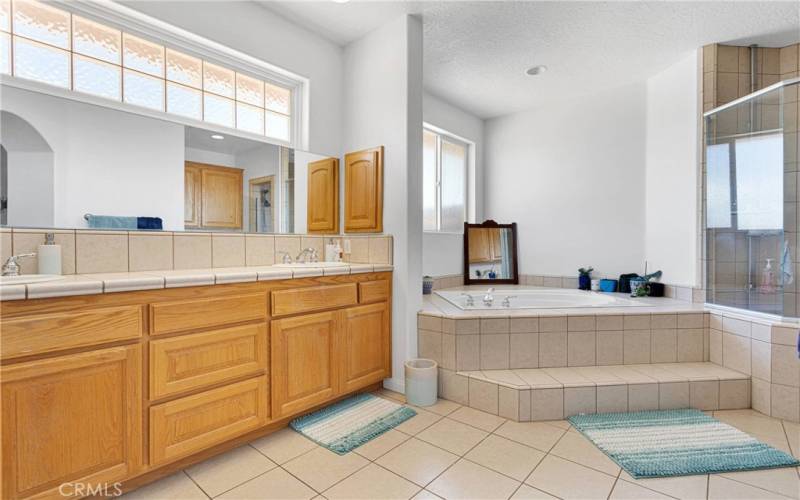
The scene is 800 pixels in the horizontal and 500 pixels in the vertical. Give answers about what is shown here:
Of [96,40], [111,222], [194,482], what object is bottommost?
[194,482]

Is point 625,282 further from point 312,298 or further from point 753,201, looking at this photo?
point 312,298

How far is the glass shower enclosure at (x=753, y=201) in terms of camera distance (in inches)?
93.9

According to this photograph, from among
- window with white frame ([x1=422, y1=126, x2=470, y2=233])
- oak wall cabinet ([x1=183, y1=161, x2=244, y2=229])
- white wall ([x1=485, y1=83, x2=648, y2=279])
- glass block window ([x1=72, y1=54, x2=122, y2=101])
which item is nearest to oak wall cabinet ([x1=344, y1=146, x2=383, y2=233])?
oak wall cabinet ([x1=183, y1=161, x2=244, y2=229])

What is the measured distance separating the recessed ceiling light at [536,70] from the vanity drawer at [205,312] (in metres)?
2.93

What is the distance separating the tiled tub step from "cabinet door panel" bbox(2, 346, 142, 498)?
1708 millimetres

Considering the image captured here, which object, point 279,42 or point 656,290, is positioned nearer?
point 279,42

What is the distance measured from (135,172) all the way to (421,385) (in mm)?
2007

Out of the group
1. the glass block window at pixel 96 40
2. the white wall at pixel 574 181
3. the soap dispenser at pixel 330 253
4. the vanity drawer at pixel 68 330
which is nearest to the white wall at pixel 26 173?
the glass block window at pixel 96 40

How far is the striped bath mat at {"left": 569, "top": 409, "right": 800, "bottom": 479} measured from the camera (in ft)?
Answer: 5.33

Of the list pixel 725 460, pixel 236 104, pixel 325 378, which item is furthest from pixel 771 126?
pixel 236 104

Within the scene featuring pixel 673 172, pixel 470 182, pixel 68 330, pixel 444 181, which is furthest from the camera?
pixel 470 182

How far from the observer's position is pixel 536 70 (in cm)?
318

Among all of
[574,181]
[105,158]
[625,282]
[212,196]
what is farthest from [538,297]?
[105,158]

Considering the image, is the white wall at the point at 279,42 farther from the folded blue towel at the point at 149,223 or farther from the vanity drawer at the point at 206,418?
the vanity drawer at the point at 206,418
